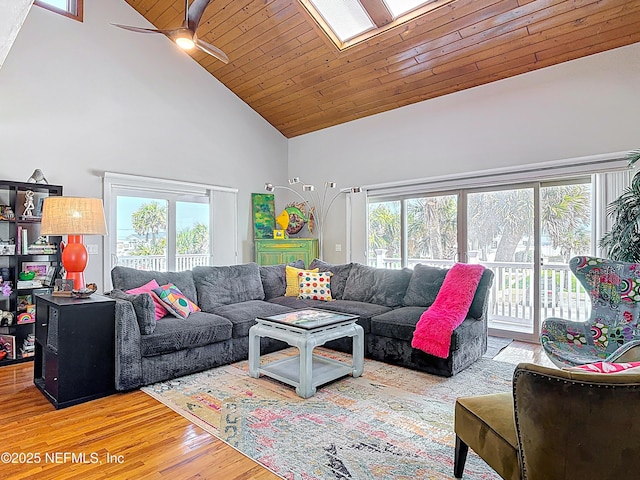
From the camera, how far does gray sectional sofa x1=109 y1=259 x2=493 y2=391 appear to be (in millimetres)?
3084

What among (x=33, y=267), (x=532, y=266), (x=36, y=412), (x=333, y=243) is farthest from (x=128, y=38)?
(x=532, y=266)

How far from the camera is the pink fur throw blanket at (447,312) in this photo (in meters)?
3.29

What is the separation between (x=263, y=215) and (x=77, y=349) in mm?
4061

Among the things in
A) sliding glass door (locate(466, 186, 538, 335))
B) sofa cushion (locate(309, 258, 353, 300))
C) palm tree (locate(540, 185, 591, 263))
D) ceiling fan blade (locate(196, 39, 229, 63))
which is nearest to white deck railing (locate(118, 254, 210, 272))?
sofa cushion (locate(309, 258, 353, 300))

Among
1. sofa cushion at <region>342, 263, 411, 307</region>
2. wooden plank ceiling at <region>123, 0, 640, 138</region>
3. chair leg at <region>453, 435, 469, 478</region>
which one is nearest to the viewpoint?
chair leg at <region>453, 435, 469, 478</region>

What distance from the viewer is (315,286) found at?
4797mm

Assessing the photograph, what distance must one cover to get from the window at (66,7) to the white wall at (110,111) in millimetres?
67

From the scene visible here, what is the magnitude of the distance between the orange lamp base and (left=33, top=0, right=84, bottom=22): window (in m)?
3.05

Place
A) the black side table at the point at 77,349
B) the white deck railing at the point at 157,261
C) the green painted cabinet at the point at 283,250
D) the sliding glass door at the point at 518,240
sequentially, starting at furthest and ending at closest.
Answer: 1. the green painted cabinet at the point at 283,250
2. the white deck railing at the point at 157,261
3. the sliding glass door at the point at 518,240
4. the black side table at the point at 77,349

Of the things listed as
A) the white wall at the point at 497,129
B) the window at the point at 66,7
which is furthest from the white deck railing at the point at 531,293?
the window at the point at 66,7

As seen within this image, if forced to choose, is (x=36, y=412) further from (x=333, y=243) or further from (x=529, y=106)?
(x=529, y=106)

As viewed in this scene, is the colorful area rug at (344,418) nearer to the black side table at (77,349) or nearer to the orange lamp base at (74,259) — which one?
the black side table at (77,349)

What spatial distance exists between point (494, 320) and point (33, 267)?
5493 mm

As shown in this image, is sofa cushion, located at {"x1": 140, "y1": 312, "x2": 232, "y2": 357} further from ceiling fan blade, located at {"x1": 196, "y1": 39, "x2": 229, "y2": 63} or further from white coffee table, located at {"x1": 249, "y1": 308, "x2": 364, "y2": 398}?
ceiling fan blade, located at {"x1": 196, "y1": 39, "x2": 229, "y2": 63}
